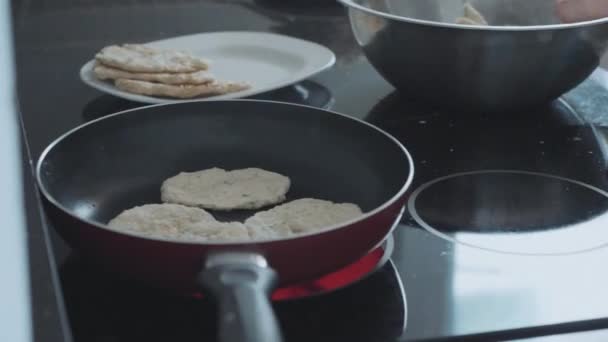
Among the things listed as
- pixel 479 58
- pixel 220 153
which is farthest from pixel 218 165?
pixel 479 58

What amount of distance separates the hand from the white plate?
26cm

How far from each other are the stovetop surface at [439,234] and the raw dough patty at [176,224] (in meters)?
0.05

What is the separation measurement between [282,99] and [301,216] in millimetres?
317

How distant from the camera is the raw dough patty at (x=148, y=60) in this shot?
90 centimetres

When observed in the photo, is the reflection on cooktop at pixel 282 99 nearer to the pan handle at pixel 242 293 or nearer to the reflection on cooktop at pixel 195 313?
the reflection on cooktop at pixel 195 313

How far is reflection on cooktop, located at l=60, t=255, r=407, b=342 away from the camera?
528 mm

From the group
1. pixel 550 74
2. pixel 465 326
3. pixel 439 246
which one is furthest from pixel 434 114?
pixel 465 326

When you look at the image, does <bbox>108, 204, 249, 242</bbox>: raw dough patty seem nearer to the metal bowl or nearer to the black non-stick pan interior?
the black non-stick pan interior

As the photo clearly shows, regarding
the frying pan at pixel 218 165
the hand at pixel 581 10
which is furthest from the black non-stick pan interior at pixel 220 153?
the hand at pixel 581 10

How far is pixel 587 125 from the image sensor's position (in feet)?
2.86

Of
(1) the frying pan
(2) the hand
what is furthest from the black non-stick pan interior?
(2) the hand

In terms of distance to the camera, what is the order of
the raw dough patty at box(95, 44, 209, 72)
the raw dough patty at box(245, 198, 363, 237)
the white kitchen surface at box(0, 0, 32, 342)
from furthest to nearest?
the raw dough patty at box(95, 44, 209, 72) → the raw dough patty at box(245, 198, 363, 237) → the white kitchen surface at box(0, 0, 32, 342)

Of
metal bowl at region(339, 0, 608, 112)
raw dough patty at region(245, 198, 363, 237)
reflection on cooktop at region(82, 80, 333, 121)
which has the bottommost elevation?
reflection on cooktop at region(82, 80, 333, 121)

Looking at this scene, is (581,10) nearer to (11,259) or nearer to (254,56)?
(254,56)
